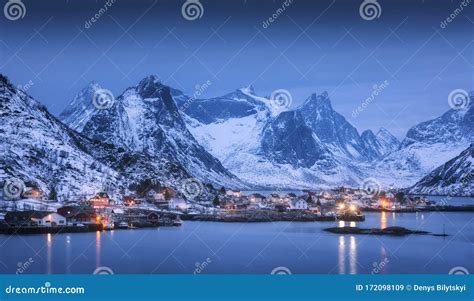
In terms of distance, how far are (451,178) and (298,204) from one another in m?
10.0

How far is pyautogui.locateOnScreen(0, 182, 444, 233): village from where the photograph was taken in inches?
736

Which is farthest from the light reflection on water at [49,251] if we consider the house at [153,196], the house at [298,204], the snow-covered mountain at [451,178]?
the snow-covered mountain at [451,178]

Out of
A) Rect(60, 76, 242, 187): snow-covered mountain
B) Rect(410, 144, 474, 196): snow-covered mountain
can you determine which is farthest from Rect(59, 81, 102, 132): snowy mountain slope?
Rect(410, 144, 474, 196): snow-covered mountain

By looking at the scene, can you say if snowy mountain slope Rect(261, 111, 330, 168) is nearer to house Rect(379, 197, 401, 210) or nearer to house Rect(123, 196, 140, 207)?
house Rect(123, 196, 140, 207)

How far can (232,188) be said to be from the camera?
2462 cm

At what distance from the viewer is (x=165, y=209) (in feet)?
79.0

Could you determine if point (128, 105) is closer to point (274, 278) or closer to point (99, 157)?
point (99, 157)

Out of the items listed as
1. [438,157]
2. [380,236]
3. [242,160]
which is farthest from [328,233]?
[438,157]

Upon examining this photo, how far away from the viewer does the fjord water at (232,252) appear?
13.4 meters

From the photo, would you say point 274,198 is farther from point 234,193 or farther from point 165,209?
point 165,209

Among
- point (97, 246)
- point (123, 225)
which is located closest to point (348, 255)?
point (97, 246)

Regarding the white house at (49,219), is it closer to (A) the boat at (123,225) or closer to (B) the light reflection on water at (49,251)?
(B) the light reflection on water at (49,251)

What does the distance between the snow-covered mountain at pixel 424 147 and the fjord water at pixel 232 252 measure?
2723mm

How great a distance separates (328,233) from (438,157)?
34.7 ft
